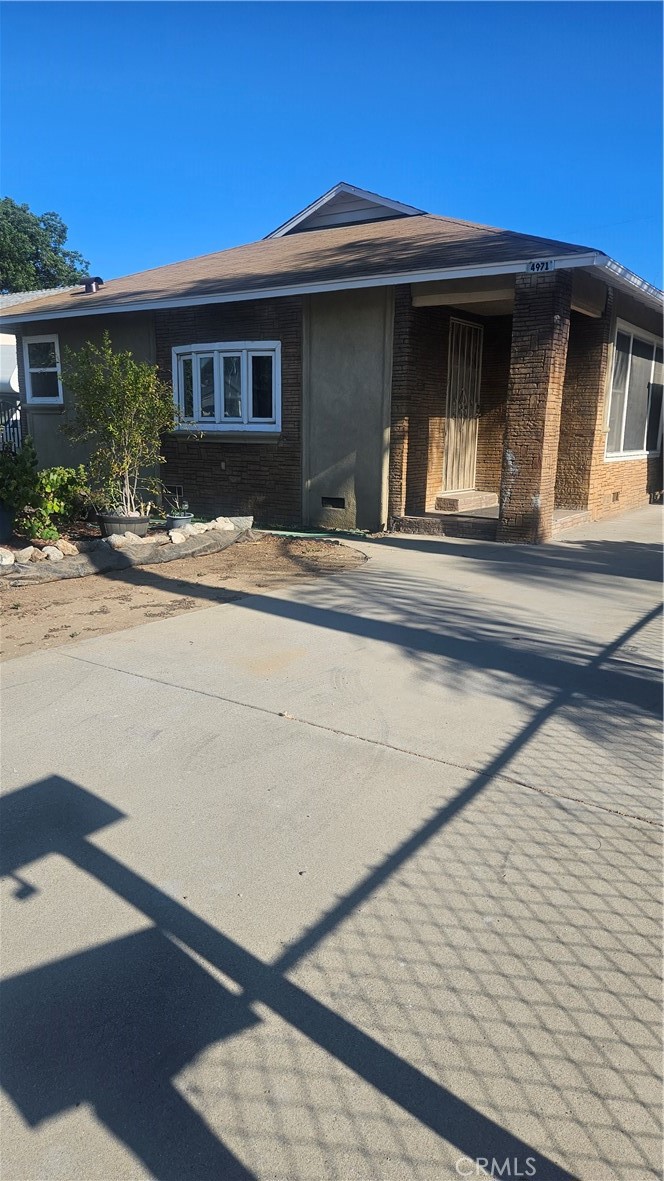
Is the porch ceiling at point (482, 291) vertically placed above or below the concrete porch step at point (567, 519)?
above

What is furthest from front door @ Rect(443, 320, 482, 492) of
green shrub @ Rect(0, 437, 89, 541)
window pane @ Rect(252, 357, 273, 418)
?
green shrub @ Rect(0, 437, 89, 541)

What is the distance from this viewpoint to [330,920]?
281cm

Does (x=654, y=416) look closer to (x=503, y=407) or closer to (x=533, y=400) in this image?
(x=503, y=407)

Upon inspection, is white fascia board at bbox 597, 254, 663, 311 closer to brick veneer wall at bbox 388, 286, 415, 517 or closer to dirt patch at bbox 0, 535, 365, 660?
brick veneer wall at bbox 388, 286, 415, 517

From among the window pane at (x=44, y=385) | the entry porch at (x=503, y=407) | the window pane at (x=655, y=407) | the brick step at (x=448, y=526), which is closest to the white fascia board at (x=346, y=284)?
the entry porch at (x=503, y=407)

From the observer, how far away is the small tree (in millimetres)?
9758

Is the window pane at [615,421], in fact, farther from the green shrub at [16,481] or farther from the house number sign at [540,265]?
the green shrub at [16,481]

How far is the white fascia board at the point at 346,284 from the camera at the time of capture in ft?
29.8

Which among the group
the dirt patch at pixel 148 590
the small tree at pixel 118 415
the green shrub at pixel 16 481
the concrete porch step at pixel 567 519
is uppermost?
the small tree at pixel 118 415

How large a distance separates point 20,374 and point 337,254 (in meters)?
7.13

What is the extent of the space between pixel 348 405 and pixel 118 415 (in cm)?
330

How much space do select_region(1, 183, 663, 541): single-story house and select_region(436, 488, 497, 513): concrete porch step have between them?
0.03m

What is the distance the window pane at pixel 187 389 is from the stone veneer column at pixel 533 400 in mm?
5410

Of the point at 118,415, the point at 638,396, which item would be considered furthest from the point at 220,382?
the point at 638,396
